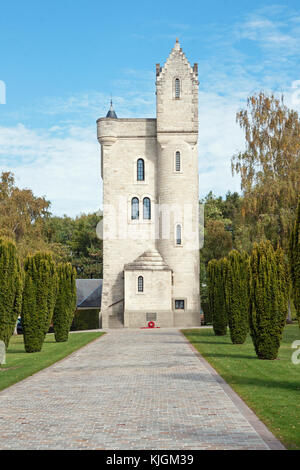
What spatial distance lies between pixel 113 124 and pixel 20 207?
10091 millimetres

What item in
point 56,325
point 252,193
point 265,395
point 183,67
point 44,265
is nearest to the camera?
point 265,395

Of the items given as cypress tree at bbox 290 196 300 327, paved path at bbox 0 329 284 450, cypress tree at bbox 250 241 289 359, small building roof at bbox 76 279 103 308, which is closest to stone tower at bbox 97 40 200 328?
small building roof at bbox 76 279 103 308

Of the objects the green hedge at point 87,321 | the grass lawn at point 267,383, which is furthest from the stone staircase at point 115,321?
the grass lawn at point 267,383

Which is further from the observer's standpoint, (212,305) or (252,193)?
(252,193)

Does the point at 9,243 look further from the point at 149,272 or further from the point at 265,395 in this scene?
the point at 149,272

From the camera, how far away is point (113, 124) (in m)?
43.1

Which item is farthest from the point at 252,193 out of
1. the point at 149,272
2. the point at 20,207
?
the point at 20,207

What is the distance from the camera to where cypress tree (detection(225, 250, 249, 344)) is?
23.3m

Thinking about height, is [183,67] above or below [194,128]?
above

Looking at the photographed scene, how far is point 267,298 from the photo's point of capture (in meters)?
17.2

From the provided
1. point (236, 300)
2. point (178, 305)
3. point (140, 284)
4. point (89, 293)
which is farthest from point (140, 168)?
point (236, 300)

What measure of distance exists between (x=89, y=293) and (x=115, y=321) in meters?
14.9

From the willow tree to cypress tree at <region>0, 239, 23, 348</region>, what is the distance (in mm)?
21247

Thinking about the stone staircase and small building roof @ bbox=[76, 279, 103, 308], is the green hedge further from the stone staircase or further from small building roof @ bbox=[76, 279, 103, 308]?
small building roof @ bbox=[76, 279, 103, 308]
